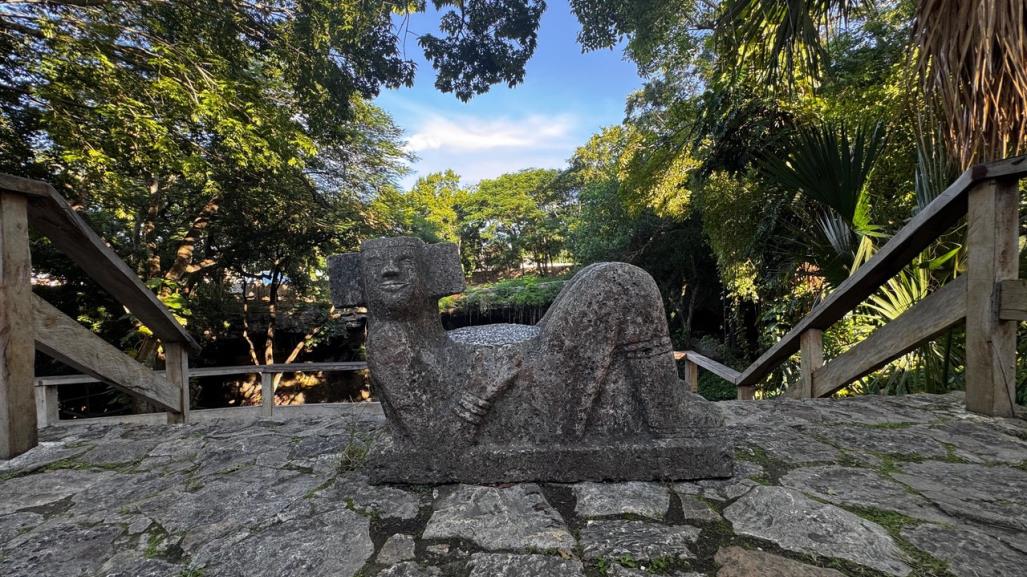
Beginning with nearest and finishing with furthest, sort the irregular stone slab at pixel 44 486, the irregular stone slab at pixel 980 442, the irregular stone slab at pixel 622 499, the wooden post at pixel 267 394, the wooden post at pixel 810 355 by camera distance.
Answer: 1. the irregular stone slab at pixel 622 499
2. the irregular stone slab at pixel 44 486
3. the irregular stone slab at pixel 980 442
4. the wooden post at pixel 810 355
5. the wooden post at pixel 267 394

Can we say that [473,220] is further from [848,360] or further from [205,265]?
[848,360]

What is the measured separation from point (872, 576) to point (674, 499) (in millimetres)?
542

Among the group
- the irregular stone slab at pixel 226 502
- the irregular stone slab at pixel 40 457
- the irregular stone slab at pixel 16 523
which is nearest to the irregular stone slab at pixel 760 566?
the irregular stone slab at pixel 226 502

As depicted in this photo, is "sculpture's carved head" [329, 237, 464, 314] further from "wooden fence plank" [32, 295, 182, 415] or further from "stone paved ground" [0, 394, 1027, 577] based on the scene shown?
"wooden fence plank" [32, 295, 182, 415]

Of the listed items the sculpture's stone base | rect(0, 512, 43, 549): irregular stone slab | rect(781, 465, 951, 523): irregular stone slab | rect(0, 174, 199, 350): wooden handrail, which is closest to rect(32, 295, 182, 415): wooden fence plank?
rect(0, 174, 199, 350): wooden handrail

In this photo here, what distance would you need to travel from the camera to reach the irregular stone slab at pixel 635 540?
3.64ft

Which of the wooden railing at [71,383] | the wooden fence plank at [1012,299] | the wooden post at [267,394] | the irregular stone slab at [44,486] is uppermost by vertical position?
the wooden fence plank at [1012,299]

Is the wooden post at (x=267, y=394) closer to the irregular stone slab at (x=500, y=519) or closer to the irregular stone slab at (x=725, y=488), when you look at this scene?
the irregular stone slab at (x=500, y=519)

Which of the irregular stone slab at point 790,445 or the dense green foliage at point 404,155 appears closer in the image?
the irregular stone slab at point 790,445

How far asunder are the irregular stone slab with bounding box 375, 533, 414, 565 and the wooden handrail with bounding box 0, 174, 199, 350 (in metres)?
2.14

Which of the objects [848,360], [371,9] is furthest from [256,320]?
[848,360]

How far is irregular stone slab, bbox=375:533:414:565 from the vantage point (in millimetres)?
1123

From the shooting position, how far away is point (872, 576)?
100 centimetres

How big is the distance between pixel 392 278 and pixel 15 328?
72.1 inches
